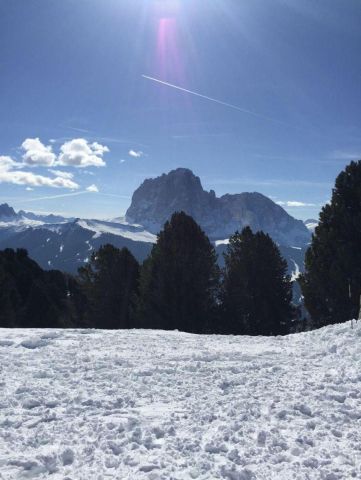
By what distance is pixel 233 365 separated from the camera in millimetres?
11781

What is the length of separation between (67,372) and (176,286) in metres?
22.2

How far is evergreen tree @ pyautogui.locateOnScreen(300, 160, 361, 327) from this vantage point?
26531 mm

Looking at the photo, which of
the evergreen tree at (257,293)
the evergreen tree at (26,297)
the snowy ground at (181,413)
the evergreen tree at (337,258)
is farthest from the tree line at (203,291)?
the snowy ground at (181,413)

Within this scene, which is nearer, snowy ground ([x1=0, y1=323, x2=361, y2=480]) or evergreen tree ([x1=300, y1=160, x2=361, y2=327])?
snowy ground ([x1=0, y1=323, x2=361, y2=480])

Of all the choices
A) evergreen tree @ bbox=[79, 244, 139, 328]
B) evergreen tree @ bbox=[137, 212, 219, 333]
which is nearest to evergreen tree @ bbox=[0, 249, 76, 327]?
evergreen tree @ bbox=[79, 244, 139, 328]

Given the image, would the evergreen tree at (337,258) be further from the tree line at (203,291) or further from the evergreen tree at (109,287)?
the evergreen tree at (109,287)

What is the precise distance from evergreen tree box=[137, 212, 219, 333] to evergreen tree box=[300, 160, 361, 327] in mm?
8133

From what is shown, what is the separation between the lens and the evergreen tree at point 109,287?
1459 inches

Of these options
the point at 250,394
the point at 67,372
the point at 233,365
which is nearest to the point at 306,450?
the point at 250,394

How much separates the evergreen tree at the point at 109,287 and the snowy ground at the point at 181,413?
77.4ft

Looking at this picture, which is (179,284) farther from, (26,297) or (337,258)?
(26,297)

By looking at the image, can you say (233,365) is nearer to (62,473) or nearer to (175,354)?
(175,354)

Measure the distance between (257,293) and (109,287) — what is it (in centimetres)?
1367

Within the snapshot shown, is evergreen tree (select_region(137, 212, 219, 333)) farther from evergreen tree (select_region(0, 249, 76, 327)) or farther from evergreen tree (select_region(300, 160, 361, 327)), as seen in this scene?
evergreen tree (select_region(0, 249, 76, 327))
